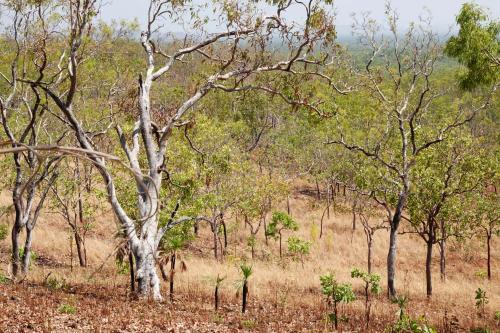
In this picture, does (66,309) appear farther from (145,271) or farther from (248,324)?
(248,324)

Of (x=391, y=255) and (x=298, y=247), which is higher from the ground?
(x=391, y=255)

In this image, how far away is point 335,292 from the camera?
545 inches

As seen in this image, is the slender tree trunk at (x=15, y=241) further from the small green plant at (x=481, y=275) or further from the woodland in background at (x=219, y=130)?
the small green plant at (x=481, y=275)

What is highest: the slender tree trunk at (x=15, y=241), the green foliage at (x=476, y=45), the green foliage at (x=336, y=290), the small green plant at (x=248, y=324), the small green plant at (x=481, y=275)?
the green foliage at (x=476, y=45)

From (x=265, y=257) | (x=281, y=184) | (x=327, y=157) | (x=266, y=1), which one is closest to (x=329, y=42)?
(x=266, y=1)

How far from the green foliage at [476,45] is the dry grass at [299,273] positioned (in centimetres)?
755

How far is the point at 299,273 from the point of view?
2686cm

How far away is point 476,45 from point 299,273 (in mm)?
17107

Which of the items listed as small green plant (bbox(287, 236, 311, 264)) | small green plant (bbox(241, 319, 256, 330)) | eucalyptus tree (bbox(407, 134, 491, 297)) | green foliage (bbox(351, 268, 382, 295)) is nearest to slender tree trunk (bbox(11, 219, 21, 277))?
small green plant (bbox(241, 319, 256, 330))

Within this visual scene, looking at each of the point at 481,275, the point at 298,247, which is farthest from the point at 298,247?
the point at 481,275

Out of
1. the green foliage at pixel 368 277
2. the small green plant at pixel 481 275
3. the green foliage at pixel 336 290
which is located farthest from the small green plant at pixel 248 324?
the small green plant at pixel 481 275

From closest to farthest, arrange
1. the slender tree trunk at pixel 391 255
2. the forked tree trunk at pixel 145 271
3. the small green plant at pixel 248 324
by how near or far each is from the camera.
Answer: the small green plant at pixel 248 324, the forked tree trunk at pixel 145 271, the slender tree trunk at pixel 391 255

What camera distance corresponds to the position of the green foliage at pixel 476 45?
13.1 meters

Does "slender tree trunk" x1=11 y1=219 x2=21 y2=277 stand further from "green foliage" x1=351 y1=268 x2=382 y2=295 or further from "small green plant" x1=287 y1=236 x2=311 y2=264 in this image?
"small green plant" x1=287 y1=236 x2=311 y2=264
